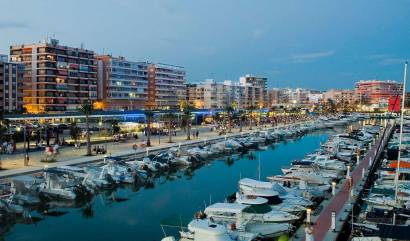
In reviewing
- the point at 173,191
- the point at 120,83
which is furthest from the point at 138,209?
the point at 120,83

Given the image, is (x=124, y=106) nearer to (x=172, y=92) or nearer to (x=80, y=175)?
(x=172, y=92)

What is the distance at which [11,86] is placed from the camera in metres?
108

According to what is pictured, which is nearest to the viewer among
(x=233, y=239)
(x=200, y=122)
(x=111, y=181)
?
(x=233, y=239)

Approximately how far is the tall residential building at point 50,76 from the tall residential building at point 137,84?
16765 mm

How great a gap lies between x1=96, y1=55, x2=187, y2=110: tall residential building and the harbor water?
3741 inches

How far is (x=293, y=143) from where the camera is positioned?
88.3m

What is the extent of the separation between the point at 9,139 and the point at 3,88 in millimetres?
→ 47795

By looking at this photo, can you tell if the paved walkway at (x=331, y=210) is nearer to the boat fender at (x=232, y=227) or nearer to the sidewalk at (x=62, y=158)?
the boat fender at (x=232, y=227)

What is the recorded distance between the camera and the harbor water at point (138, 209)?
29.5 m

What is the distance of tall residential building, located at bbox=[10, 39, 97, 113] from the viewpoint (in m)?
118

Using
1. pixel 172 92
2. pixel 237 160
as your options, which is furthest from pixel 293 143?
pixel 172 92

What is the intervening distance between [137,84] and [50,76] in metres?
42.9

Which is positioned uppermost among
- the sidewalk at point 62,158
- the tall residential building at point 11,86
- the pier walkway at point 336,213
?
the tall residential building at point 11,86

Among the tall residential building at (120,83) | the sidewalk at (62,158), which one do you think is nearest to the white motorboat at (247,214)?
the sidewalk at (62,158)
